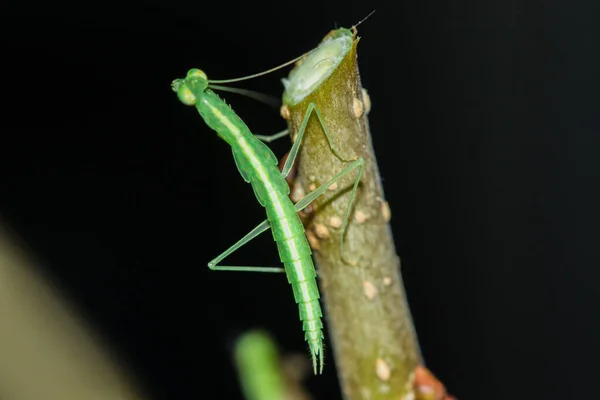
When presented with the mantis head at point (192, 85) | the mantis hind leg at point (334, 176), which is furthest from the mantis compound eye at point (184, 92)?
the mantis hind leg at point (334, 176)

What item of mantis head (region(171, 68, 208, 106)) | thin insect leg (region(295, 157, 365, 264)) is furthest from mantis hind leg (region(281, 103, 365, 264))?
mantis head (region(171, 68, 208, 106))

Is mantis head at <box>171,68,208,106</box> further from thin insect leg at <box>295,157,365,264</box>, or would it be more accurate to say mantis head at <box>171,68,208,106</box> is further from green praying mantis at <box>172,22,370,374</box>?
thin insect leg at <box>295,157,365,264</box>

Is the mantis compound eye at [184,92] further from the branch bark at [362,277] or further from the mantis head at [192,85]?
the branch bark at [362,277]

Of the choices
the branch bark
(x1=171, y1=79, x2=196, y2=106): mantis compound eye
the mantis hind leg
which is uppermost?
(x1=171, y1=79, x2=196, y2=106): mantis compound eye

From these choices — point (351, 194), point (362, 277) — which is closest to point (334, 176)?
point (351, 194)

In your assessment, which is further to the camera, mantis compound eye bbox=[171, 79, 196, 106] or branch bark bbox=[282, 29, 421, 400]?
mantis compound eye bbox=[171, 79, 196, 106]

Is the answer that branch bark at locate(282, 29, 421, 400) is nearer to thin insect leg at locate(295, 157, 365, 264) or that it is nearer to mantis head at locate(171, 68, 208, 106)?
thin insect leg at locate(295, 157, 365, 264)

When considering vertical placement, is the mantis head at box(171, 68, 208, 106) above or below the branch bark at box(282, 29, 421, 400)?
above

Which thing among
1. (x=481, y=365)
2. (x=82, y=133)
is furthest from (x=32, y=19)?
(x=481, y=365)

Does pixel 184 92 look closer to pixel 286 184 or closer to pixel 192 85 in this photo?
pixel 192 85
